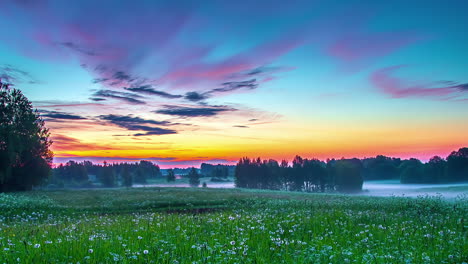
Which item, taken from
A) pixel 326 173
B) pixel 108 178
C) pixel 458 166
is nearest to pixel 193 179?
pixel 108 178

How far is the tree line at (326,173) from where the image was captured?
120 m

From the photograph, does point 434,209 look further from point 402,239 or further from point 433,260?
point 433,260

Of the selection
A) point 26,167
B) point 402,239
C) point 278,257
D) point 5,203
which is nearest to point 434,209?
point 402,239

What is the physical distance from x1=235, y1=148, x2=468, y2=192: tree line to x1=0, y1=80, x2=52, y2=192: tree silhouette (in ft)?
287

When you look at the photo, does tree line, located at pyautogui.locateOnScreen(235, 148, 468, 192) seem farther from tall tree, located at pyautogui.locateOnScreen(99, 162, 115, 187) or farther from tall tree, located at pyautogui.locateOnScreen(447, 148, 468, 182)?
tall tree, located at pyautogui.locateOnScreen(99, 162, 115, 187)

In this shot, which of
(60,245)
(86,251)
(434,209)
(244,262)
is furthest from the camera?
(434,209)

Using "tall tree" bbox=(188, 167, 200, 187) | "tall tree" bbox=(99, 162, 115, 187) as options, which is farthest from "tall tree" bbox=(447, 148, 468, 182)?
"tall tree" bbox=(99, 162, 115, 187)

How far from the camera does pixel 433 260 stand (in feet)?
22.5

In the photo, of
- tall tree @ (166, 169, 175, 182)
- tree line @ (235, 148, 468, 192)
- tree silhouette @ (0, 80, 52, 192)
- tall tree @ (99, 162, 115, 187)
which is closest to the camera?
tree silhouette @ (0, 80, 52, 192)

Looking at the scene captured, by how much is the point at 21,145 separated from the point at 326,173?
105 m

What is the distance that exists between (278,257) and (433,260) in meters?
3.42

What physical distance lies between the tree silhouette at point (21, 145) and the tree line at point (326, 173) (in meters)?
87.5

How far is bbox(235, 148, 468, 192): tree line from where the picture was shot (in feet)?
395

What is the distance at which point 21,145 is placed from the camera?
4912cm
